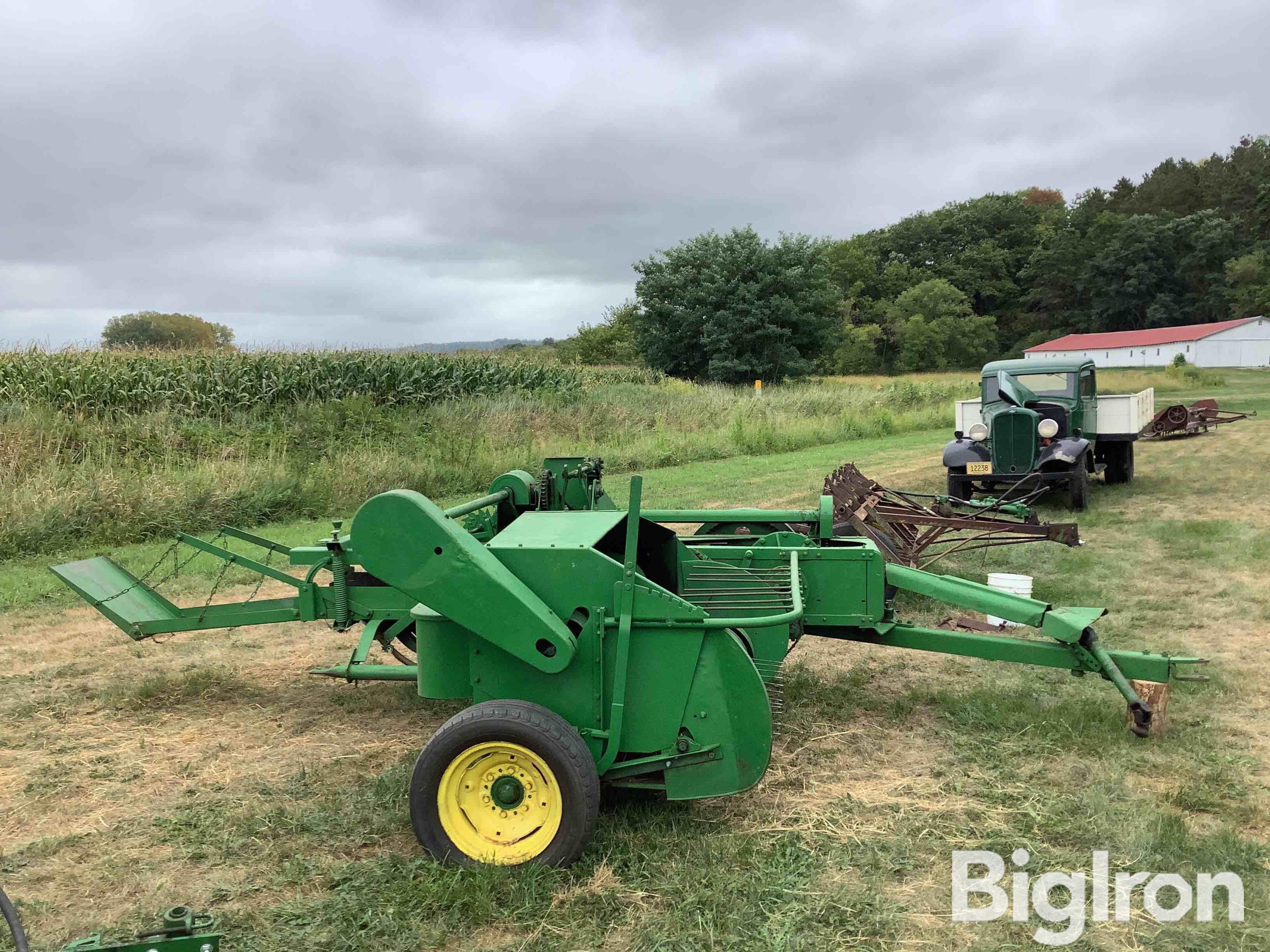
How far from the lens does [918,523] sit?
7.35 meters

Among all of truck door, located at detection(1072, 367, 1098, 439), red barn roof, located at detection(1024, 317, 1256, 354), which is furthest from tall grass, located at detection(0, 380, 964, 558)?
red barn roof, located at detection(1024, 317, 1256, 354)

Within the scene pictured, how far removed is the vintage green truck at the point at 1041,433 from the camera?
10.7 meters

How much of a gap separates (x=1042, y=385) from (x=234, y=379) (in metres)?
13.1

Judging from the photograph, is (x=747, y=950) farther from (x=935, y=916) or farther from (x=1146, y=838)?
(x=1146, y=838)

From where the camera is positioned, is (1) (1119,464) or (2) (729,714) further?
(1) (1119,464)

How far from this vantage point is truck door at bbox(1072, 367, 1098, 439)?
1188cm

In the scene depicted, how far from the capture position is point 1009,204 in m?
87.6

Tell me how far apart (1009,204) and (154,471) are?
91928mm

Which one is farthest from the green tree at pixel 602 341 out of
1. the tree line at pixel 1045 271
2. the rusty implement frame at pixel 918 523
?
the rusty implement frame at pixel 918 523

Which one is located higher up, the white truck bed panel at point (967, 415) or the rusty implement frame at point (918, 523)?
the white truck bed panel at point (967, 415)

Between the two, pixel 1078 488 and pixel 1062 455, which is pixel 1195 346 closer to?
pixel 1078 488

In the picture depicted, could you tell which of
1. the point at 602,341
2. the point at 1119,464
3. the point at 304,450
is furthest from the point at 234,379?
the point at 602,341

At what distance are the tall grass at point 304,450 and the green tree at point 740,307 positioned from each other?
44.9 ft

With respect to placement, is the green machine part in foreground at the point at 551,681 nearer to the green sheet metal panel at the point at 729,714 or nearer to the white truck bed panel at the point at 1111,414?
the green sheet metal panel at the point at 729,714
